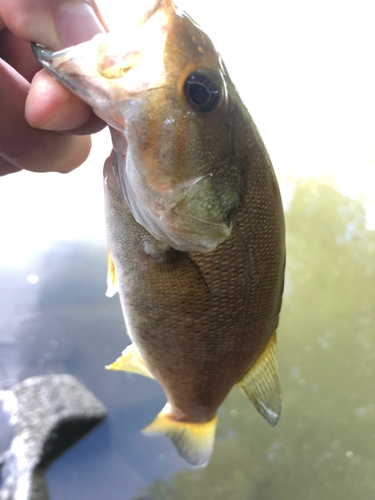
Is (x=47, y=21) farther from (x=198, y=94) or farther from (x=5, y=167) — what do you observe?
(x=5, y=167)

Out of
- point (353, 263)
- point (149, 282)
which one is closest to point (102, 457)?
point (149, 282)

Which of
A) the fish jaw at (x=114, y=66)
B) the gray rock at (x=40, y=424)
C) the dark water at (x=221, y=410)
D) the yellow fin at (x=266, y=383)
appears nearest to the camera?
the fish jaw at (x=114, y=66)

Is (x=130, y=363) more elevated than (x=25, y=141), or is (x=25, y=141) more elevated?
(x=25, y=141)

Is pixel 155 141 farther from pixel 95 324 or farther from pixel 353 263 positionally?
pixel 353 263

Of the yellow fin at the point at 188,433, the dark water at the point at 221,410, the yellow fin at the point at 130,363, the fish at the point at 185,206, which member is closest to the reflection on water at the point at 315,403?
the dark water at the point at 221,410

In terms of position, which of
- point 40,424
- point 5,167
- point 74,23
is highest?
point 74,23

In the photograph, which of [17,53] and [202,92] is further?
[17,53]

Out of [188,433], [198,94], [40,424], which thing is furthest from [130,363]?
[40,424]

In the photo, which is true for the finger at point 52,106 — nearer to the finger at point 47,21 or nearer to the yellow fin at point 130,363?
the finger at point 47,21
